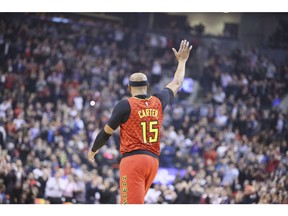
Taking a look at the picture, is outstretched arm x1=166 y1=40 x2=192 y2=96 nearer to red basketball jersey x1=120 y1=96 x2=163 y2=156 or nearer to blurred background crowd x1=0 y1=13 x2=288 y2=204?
red basketball jersey x1=120 y1=96 x2=163 y2=156

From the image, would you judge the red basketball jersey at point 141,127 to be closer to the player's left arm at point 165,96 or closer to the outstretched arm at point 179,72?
the player's left arm at point 165,96

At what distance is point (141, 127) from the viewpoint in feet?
16.7

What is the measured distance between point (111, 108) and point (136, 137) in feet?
36.8

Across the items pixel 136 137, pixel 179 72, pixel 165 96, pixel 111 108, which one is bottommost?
pixel 111 108

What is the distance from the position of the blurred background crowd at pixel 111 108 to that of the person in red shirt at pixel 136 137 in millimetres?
7924

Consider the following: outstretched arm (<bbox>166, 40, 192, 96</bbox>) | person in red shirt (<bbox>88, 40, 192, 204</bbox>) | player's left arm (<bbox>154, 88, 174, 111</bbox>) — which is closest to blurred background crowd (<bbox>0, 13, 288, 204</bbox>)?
outstretched arm (<bbox>166, 40, 192, 96</bbox>)

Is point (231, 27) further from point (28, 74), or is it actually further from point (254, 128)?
point (28, 74)

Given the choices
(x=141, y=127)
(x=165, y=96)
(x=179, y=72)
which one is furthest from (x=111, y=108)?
(x=141, y=127)

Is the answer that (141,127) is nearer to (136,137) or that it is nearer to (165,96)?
(136,137)

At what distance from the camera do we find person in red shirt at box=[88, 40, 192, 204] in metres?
5.00

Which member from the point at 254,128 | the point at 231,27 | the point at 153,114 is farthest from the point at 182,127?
the point at 153,114

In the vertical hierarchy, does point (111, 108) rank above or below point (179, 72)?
below

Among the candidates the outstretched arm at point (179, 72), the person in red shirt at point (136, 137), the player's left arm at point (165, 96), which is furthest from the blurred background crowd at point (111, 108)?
the person in red shirt at point (136, 137)
